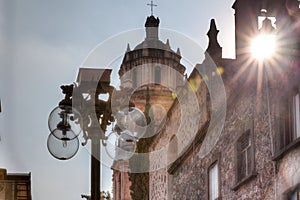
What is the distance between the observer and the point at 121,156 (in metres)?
13.8

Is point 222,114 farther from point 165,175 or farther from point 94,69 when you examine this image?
point 94,69

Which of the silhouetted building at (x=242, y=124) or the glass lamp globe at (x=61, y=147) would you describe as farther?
the silhouetted building at (x=242, y=124)

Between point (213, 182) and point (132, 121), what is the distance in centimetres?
1573

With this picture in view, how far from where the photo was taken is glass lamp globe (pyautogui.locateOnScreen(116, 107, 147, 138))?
13.5 meters

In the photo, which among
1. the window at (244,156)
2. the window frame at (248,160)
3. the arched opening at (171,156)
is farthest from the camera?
the arched opening at (171,156)

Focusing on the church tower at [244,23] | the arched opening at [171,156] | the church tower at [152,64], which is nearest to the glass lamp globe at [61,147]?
the church tower at [244,23]

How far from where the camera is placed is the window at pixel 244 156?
79.0 feet

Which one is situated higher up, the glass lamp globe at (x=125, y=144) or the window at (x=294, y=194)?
the window at (x=294, y=194)

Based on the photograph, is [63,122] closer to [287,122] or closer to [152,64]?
[287,122]

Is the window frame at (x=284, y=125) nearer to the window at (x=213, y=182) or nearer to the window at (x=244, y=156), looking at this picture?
the window at (x=244, y=156)

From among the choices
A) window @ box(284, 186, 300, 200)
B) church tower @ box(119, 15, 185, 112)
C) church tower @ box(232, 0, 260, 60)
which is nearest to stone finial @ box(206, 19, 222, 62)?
church tower @ box(232, 0, 260, 60)

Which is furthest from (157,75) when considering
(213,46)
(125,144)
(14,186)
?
(125,144)

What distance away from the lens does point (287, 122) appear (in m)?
21.7

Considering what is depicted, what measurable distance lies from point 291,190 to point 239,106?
488 cm
